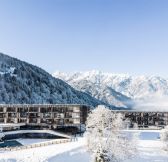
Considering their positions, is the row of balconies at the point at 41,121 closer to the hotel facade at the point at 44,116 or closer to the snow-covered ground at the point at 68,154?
the hotel facade at the point at 44,116

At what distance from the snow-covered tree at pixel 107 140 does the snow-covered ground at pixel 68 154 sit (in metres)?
5.57

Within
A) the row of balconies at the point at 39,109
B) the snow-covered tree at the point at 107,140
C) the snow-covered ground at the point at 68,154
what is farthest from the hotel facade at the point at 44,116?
the snow-covered tree at the point at 107,140

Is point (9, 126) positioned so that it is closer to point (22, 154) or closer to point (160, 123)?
point (22, 154)

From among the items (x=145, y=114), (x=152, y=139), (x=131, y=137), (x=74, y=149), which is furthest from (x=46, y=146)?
(x=145, y=114)

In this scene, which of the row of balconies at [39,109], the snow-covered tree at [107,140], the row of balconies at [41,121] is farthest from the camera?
the row of balconies at [39,109]

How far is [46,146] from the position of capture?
A: 382ft

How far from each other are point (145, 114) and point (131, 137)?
64370 millimetres

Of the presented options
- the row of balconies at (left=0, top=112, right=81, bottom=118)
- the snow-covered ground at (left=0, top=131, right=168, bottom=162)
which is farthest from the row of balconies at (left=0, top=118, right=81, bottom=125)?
the snow-covered ground at (left=0, top=131, right=168, bottom=162)

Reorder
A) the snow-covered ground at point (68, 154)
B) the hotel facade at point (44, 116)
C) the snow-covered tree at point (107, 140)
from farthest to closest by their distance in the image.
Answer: the hotel facade at point (44, 116) < the snow-covered ground at point (68, 154) < the snow-covered tree at point (107, 140)

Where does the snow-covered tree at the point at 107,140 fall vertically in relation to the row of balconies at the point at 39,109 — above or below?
below

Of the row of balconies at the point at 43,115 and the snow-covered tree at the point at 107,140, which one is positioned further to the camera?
the row of balconies at the point at 43,115

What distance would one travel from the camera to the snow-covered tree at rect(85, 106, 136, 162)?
93500mm

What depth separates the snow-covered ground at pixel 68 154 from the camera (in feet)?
311

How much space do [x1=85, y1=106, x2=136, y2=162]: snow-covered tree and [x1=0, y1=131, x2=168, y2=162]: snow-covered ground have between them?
557 cm
